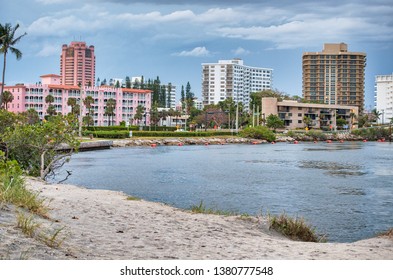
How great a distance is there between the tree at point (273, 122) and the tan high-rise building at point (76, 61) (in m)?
76.5

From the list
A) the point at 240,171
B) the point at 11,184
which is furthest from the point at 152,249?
the point at 240,171

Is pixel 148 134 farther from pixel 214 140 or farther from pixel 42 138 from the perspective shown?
pixel 42 138

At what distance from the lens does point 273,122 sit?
83312mm

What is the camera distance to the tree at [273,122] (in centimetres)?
8338

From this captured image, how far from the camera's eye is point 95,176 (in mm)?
23109

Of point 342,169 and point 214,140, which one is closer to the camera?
point 342,169

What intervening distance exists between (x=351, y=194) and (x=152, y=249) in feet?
44.6

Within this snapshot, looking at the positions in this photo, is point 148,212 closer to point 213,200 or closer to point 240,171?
point 213,200

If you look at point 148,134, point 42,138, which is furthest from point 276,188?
point 148,134

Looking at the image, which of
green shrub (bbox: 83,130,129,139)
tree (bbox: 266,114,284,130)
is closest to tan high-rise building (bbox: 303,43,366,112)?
green shrub (bbox: 83,130,129,139)

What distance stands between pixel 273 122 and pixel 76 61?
76953 millimetres

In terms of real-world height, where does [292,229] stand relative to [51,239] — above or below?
below

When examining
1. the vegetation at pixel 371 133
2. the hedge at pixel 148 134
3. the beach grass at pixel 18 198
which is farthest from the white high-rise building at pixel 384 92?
the vegetation at pixel 371 133

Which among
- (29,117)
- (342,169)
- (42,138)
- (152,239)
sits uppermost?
(29,117)
